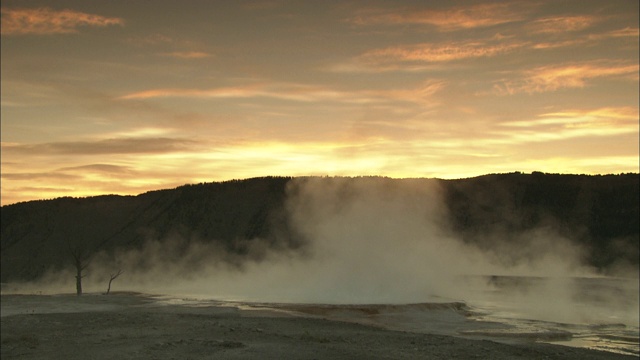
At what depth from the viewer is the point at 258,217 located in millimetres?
81875

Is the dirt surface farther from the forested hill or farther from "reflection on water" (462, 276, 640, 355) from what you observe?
the forested hill

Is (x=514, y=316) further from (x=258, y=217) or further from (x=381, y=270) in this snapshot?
(x=258, y=217)

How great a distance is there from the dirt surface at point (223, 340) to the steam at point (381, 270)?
276 inches

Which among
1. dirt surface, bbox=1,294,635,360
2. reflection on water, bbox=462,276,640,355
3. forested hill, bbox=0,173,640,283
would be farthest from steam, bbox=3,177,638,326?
dirt surface, bbox=1,294,635,360

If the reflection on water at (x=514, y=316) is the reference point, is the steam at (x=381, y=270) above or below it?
above

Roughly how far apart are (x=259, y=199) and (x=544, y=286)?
165ft

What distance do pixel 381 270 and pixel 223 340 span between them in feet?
54.2

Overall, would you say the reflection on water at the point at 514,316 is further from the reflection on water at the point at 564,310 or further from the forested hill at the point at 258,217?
the forested hill at the point at 258,217

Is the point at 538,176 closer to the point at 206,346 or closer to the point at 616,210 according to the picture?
the point at 616,210

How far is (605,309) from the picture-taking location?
30.8 m

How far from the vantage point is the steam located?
31.2m

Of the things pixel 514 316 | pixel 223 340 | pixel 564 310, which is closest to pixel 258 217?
pixel 564 310

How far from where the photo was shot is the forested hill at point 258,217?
7112 cm

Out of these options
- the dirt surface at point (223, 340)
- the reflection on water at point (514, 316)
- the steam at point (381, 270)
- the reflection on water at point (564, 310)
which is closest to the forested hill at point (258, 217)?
the steam at point (381, 270)
